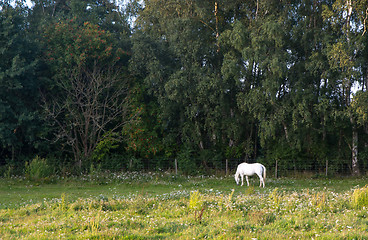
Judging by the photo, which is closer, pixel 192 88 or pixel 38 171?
pixel 38 171

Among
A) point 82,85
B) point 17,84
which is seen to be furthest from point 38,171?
point 82,85

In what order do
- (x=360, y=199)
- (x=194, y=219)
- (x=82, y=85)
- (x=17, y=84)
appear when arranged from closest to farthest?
(x=194, y=219) → (x=360, y=199) → (x=17, y=84) → (x=82, y=85)

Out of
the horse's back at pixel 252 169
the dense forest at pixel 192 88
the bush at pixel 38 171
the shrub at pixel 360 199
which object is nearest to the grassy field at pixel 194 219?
the shrub at pixel 360 199

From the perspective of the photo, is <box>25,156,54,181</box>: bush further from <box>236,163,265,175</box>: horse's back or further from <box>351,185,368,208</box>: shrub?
<box>351,185,368,208</box>: shrub

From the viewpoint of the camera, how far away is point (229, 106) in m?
29.7

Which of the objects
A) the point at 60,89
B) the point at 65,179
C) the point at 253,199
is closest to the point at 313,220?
the point at 253,199

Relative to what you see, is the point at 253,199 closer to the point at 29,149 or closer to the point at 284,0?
the point at 284,0

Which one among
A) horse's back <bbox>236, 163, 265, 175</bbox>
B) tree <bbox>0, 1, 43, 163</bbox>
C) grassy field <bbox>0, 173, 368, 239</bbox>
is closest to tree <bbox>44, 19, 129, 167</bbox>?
tree <bbox>0, 1, 43, 163</bbox>

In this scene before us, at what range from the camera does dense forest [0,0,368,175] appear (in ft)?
84.2

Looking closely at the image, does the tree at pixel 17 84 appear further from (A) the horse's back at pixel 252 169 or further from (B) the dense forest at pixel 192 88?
(A) the horse's back at pixel 252 169

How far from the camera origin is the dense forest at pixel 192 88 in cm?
2567

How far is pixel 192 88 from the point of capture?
27.7 m

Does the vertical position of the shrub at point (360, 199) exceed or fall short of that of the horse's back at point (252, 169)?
it falls short

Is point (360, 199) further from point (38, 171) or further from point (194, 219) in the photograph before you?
point (38, 171)
